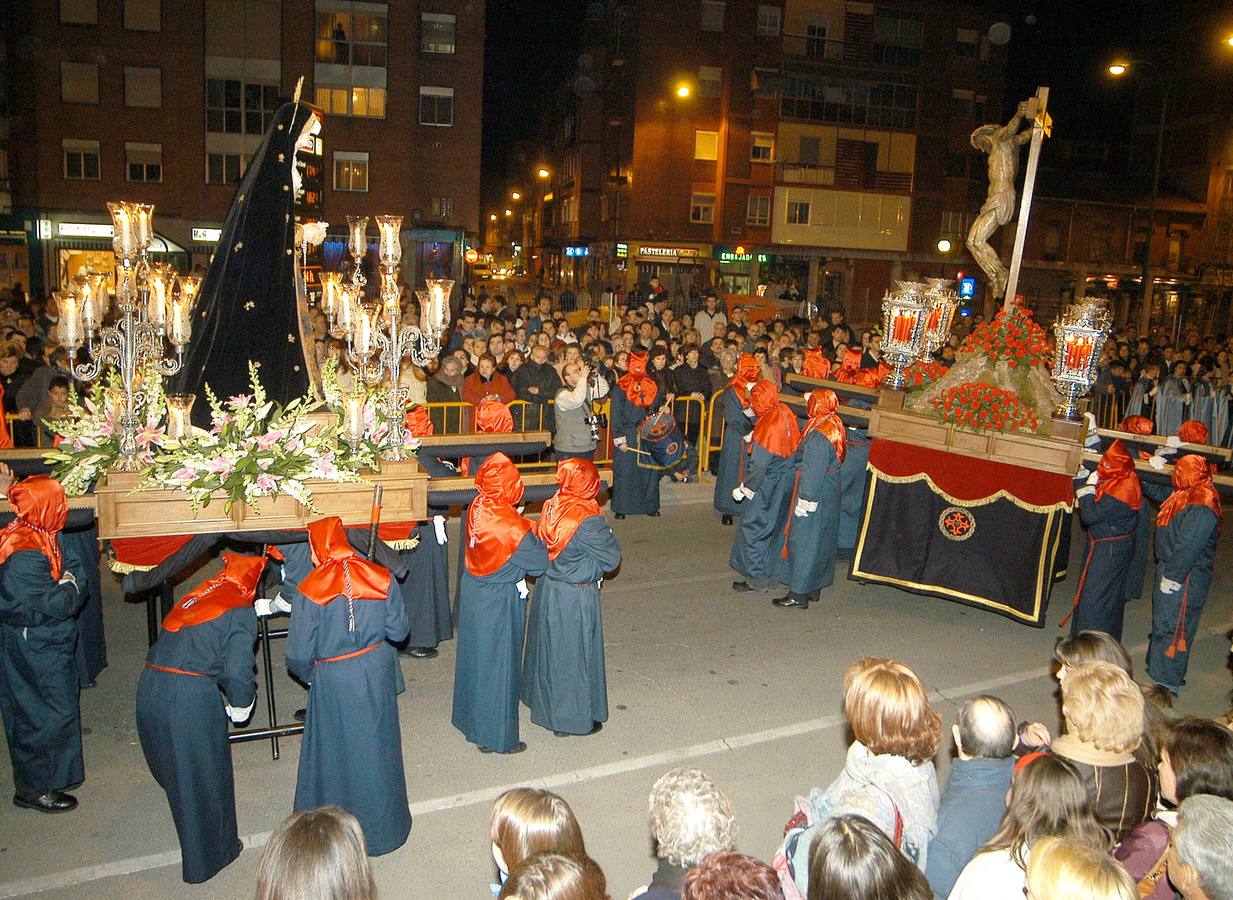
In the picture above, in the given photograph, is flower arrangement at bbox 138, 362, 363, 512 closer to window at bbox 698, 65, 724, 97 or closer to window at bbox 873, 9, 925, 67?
window at bbox 698, 65, 724, 97

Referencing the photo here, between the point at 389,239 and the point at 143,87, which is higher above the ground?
the point at 143,87

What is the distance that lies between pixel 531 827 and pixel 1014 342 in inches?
295

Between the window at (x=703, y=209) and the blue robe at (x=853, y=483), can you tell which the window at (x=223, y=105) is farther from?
the blue robe at (x=853, y=483)

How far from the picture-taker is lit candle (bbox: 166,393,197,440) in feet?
17.8

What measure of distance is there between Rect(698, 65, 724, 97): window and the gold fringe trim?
33.1 metres

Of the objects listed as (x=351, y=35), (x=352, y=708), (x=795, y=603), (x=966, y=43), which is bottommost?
(x=795, y=603)

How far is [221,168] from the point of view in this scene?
30422 mm

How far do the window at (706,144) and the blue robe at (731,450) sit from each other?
3024 centimetres

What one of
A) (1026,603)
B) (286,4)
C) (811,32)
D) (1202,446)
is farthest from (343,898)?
(811,32)

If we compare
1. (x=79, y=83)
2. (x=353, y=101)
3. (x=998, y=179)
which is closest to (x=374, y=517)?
(x=998, y=179)

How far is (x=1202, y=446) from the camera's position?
→ 854 centimetres

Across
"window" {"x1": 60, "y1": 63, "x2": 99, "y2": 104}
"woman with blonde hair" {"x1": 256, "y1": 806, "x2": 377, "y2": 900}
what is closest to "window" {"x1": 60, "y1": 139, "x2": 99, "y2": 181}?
"window" {"x1": 60, "y1": 63, "x2": 99, "y2": 104}

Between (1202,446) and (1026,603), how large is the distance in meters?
2.21

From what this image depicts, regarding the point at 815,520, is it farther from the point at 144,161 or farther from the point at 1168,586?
the point at 144,161
